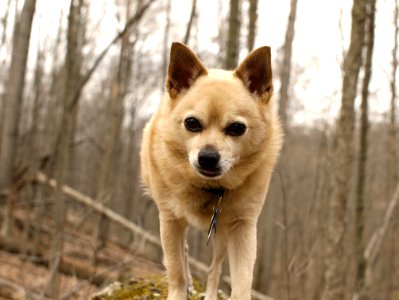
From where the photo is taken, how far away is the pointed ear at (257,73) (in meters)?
3.72

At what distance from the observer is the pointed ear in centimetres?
372

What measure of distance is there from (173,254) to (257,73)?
163 centimetres

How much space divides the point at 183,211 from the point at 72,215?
55.4 ft

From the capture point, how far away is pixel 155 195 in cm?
398

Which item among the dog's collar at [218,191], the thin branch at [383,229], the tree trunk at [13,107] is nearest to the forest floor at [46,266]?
the tree trunk at [13,107]

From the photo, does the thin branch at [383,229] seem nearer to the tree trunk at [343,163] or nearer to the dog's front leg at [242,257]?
the tree trunk at [343,163]

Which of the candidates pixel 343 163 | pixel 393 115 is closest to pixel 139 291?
pixel 343 163

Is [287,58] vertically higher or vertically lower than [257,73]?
higher

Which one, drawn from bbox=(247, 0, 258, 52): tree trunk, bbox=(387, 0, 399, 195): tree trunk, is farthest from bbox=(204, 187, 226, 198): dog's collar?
bbox=(387, 0, 399, 195): tree trunk

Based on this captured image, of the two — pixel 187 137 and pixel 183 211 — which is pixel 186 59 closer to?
pixel 187 137

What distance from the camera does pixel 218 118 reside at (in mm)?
3486

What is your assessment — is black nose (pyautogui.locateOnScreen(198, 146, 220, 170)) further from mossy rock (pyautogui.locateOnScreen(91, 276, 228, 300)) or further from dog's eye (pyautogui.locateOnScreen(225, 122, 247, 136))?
mossy rock (pyautogui.locateOnScreen(91, 276, 228, 300))

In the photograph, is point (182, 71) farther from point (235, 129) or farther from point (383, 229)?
point (383, 229)

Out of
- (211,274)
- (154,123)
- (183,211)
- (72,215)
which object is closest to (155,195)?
(183,211)
